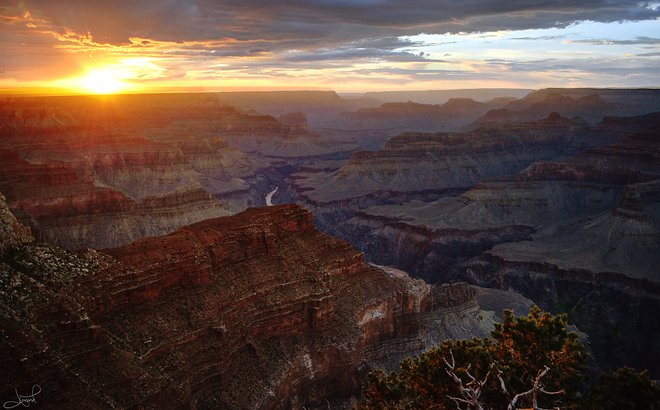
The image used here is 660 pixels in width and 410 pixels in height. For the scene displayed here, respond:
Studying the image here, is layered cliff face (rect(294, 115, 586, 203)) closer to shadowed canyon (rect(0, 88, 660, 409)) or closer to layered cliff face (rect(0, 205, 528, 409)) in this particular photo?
shadowed canyon (rect(0, 88, 660, 409))

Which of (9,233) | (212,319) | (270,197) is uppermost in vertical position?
(9,233)

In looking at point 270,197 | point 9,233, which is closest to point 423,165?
point 270,197

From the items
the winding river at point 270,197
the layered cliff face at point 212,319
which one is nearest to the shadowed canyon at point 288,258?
the layered cliff face at point 212,319

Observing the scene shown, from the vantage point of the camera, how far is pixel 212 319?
4144 cm

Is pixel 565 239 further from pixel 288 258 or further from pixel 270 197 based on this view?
pixel 270 197

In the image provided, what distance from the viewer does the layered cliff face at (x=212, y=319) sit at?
31750 mm

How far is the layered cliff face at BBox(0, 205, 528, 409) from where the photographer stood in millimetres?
31750

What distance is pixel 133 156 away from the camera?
124 meters

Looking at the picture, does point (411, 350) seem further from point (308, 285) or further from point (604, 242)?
point (604, 242)

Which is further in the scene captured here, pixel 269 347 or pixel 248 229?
pixel 248 229

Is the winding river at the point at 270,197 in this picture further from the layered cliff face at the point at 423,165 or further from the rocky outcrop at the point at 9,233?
the rocky outcrop at the point at 9,233

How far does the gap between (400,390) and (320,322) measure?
58.8 ft

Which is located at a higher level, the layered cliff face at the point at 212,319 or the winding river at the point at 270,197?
the layered cliff face at the point at 212,319

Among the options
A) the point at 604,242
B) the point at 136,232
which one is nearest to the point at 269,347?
the point at 136,232
